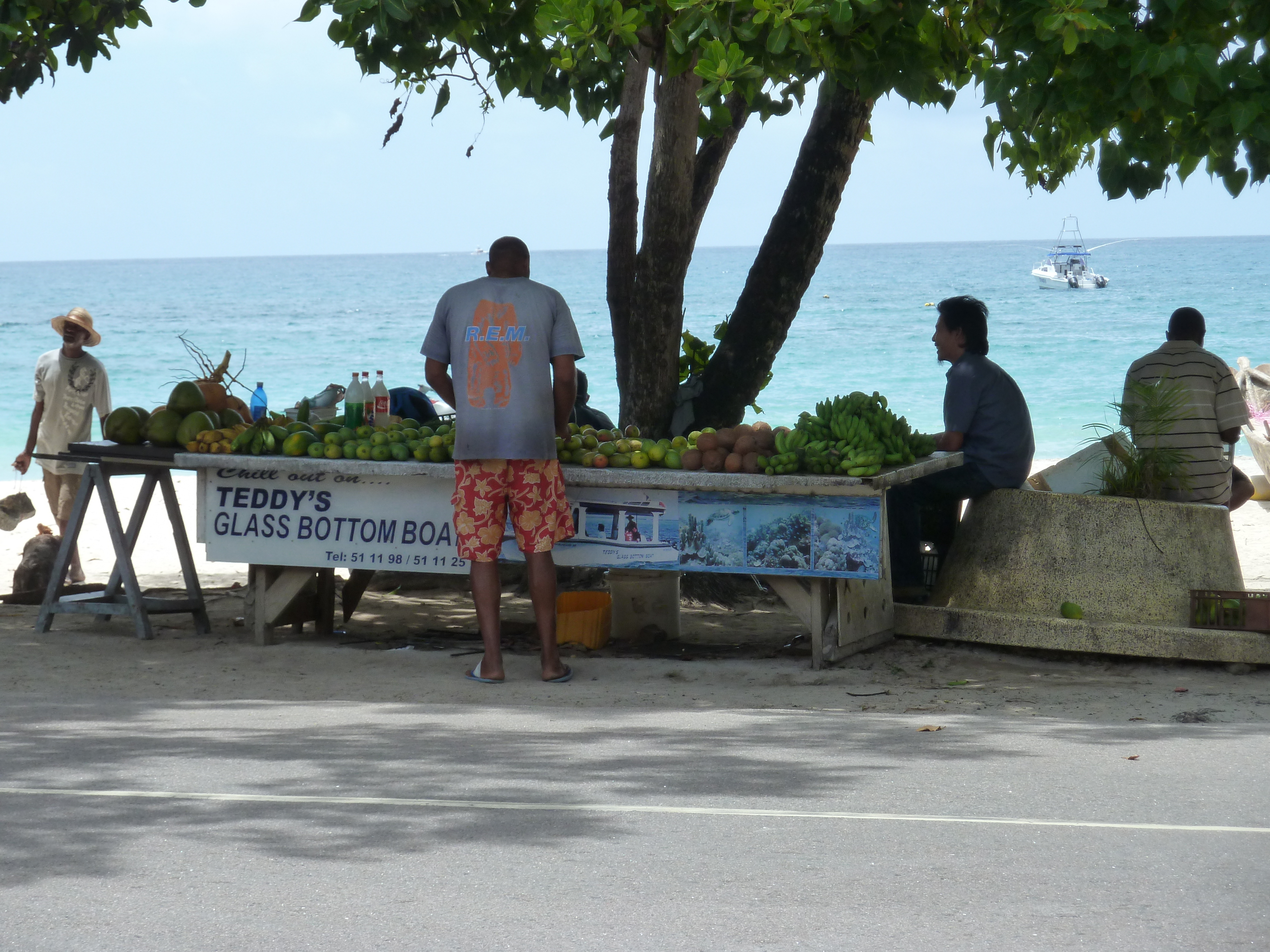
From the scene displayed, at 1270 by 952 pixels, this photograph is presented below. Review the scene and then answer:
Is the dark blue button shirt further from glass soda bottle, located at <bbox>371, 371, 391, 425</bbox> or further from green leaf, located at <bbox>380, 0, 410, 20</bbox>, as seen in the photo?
green leaf, located at <bbox>380, 0, 410, 20</bbox>

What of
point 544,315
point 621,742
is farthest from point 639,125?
point 621,742

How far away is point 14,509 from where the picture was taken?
1106 cm

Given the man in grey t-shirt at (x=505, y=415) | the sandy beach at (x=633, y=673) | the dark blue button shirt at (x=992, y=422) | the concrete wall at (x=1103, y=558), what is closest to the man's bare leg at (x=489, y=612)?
the man in grey t-shirt at (x=505, y=415)

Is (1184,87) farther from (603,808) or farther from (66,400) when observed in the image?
(66,400)

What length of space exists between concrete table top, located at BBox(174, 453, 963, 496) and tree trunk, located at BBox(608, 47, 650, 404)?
2.37 m

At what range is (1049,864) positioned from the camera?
12.4 ft

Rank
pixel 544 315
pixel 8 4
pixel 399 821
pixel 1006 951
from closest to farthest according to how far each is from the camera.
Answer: pixel 1006 951 → pixel 399 821 → pixel 544 315 → pixel 8 4

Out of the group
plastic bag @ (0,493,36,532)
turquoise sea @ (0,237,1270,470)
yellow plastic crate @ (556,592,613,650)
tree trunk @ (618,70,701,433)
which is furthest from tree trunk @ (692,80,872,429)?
turquoise sea @ (0,237,1270,470)

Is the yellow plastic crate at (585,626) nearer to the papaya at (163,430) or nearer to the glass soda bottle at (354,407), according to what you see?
the glass soda bottle at (354,407)

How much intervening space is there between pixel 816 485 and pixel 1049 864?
2.67m

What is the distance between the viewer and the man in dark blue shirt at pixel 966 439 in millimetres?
7078

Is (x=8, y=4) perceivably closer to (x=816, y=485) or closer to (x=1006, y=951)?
(x=816, y=485)

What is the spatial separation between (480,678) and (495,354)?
1568 mm

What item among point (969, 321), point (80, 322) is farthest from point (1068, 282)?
point (80, 322)
